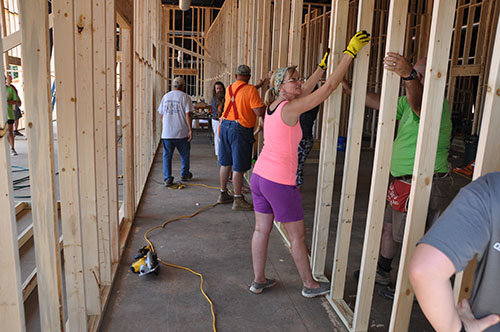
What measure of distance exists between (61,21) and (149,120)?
→ 5.78 m

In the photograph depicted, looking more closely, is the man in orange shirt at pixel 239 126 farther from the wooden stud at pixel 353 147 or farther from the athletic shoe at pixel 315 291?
the wooden stud at pixel 353 147

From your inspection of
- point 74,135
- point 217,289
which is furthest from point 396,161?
point 74,135

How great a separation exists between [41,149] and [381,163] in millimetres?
1876

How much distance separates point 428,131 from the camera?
6.35 ft

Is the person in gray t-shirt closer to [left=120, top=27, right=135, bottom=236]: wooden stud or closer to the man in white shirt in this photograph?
[left=120, top=27, right=135, bottom=236]: wooden stud

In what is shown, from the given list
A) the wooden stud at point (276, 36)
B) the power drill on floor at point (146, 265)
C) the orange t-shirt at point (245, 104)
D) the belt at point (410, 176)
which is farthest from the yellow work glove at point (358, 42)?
the wooden stud at point (276, 36)

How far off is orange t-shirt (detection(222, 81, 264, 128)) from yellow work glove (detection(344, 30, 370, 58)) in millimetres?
2601

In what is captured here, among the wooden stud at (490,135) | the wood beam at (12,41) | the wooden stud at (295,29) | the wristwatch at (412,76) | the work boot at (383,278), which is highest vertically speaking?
the wooden stud at (295,29)

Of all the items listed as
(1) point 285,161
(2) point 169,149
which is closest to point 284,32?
(1) point 285,161

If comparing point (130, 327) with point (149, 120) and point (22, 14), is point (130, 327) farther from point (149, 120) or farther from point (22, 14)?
point (149, 120)

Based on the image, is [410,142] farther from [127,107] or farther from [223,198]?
[223,198]

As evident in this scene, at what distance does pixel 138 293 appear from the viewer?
327cm

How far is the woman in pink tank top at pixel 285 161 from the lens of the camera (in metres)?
2.78

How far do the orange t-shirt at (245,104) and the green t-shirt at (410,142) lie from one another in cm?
239
